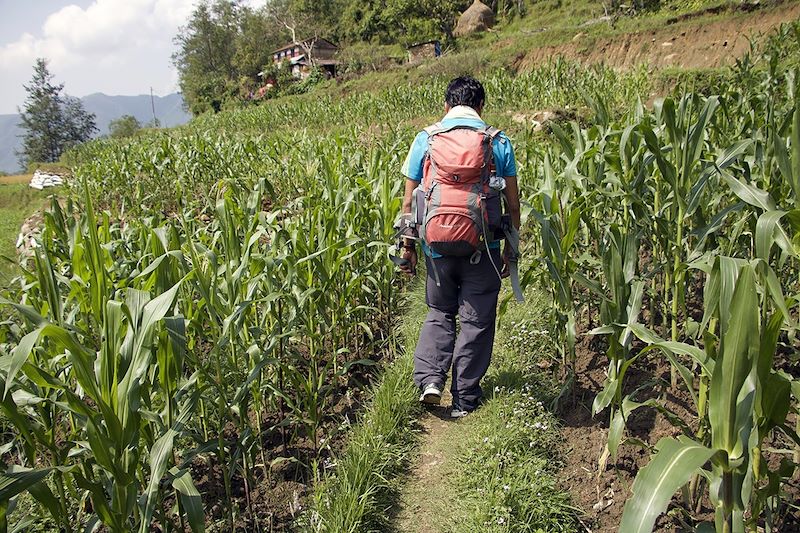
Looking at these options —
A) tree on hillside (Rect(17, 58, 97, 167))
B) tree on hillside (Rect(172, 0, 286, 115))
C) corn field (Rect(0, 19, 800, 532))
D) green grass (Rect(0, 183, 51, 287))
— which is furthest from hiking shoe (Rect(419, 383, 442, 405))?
tree on hillside (Rect(17, 58, 97, 167))

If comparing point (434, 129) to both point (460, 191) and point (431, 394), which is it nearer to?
point (460, 191)

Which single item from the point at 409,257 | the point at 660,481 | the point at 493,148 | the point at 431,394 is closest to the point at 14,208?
the point at 409,257

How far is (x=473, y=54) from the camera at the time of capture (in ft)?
78.4

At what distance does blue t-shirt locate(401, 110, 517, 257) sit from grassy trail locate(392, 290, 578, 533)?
960 mm

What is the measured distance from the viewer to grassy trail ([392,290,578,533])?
2.47m

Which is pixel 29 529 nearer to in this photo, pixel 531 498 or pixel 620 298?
pixel 531 498

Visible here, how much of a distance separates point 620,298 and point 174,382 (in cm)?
194

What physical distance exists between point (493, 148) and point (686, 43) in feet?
62.1

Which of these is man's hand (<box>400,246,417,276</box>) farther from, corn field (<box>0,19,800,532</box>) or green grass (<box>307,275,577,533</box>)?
green grass (<box>307,275,577,533</box>)

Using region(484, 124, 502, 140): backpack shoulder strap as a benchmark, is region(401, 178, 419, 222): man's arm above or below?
below

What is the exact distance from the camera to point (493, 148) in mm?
3021

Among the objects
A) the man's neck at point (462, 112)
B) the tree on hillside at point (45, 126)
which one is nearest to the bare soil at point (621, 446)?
the man's neck at point (462, 112)

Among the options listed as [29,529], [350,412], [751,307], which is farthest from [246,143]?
[751,307]

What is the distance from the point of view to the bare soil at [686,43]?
55.1 ft
